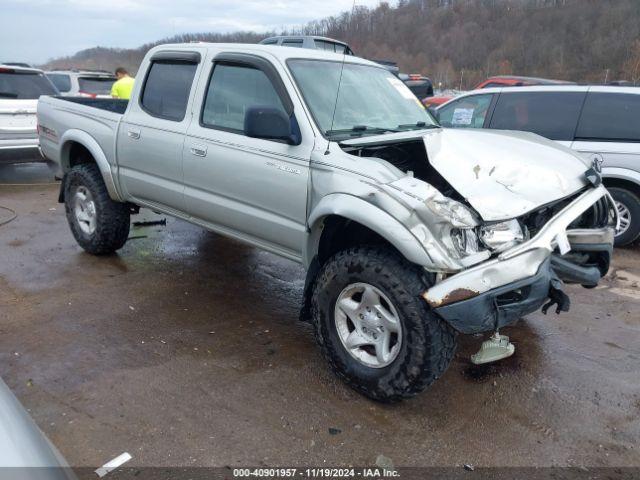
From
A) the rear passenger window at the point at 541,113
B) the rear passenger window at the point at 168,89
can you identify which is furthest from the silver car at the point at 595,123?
the rear passenger window at the point at 168,89

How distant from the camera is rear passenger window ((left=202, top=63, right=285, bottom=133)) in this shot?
3.77 m

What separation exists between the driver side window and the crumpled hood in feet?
10.5

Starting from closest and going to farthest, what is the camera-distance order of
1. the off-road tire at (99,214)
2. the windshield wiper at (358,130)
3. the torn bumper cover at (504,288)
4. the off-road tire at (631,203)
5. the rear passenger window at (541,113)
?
the torn bumper cover at (504,288), the windshield wiper at (358,130), the off-road tire at (99,214), the off-road tire at (631,203), the rear passenger window at (541,113)

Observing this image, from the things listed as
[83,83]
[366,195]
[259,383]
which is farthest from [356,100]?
[83,83]

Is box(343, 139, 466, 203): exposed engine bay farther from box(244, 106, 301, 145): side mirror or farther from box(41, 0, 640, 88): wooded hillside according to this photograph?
box(41, 0, 640, 88): wooded hillside

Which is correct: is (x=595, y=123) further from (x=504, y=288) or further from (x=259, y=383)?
(x=259, y=383)

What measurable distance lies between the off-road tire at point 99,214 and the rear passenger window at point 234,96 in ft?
5.32

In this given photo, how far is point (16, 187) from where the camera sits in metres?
8.52

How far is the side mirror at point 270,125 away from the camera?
10.7 ft

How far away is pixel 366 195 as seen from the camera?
2926 millimetres

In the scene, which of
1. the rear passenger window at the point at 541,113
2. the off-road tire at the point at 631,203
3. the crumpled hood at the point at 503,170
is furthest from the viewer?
the rear passenger window at the point at 541,113

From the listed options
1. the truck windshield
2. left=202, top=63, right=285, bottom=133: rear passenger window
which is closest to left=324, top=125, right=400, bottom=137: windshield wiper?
the truck windshield

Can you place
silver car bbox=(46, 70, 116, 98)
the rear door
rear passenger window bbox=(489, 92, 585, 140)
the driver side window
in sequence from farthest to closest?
1. silver car bbox=(46, 70, 116, 98)
2. the driver side window
3. rear passenger window bbox=(489, 92, 585, 140)
4. the rear door

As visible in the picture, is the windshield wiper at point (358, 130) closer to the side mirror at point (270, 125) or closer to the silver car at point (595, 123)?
the side mirror at point (270, 125)
